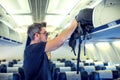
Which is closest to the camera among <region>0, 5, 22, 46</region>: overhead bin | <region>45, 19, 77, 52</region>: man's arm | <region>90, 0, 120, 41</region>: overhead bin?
<region>45, 19, 77, 52</region>: man's arm

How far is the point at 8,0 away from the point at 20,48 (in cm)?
1225

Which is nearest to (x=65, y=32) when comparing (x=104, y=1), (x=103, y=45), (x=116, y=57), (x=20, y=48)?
(x=104, y=1)

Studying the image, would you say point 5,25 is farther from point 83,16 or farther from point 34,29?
point 83,16

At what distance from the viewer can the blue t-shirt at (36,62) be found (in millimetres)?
3000

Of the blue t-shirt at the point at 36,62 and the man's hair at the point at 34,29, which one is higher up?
the man's hair at the point at 34,29

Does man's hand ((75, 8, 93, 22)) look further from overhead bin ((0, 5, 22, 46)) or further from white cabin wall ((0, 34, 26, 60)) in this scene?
white cabin wall ((0, 34, 26, 60))

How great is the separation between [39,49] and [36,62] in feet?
0.58

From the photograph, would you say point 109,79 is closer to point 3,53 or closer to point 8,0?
point 8,0

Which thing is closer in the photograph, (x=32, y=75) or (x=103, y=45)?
(x=32, y=75)

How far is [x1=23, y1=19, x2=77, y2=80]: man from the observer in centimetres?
293

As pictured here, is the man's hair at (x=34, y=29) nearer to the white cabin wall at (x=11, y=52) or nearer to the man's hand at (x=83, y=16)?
the man's hand at (x=83, y=16)

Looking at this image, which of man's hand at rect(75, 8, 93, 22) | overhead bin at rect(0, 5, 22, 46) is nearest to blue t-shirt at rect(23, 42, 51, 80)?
man's hand at rect(75, 8, 93, 22)

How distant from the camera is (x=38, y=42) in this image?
3062 mm

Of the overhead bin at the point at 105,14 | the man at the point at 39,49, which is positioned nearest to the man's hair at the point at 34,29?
the man at the point at 39,49
